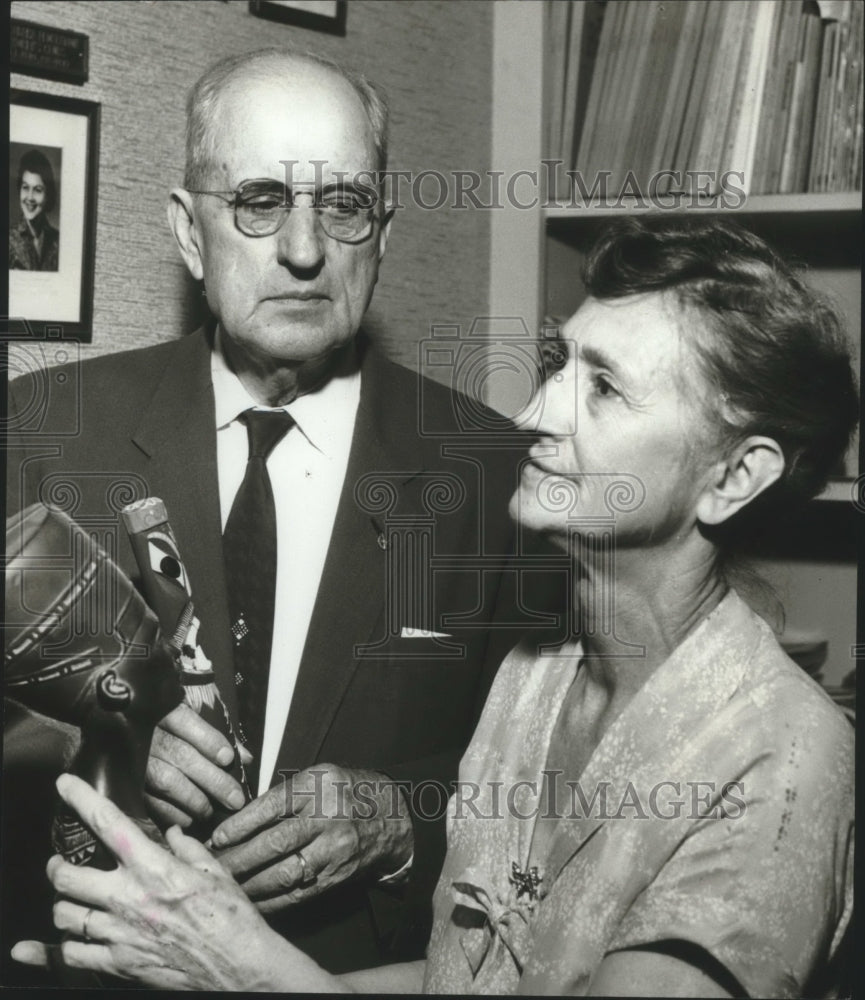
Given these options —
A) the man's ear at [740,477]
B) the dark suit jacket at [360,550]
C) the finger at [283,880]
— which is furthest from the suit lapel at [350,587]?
the man's ear at [740,477]

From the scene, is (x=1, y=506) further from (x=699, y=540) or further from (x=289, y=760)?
(x=699, y=540)

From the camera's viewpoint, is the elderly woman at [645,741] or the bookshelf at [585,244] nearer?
the elderly woman at [645,741]

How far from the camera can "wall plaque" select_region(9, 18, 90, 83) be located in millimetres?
1367

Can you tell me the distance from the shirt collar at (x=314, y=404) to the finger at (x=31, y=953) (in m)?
0.63

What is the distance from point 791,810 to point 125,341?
0.92 meters

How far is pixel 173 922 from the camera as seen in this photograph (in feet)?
4.27

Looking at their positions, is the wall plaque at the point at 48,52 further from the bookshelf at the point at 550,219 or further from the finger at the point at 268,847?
the finger at the point at 268,847

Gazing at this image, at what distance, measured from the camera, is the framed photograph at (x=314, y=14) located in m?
1.46

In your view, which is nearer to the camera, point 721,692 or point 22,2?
point 721,692

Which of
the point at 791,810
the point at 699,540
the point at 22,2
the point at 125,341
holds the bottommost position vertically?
the point at 791,810

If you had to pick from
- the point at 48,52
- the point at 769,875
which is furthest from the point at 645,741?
the point at 48,52

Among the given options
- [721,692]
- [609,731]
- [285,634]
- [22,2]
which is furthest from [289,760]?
[22,2]

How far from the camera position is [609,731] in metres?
1.30

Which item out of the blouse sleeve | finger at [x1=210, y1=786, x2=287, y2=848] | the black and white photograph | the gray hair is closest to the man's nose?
the black and white photograph
